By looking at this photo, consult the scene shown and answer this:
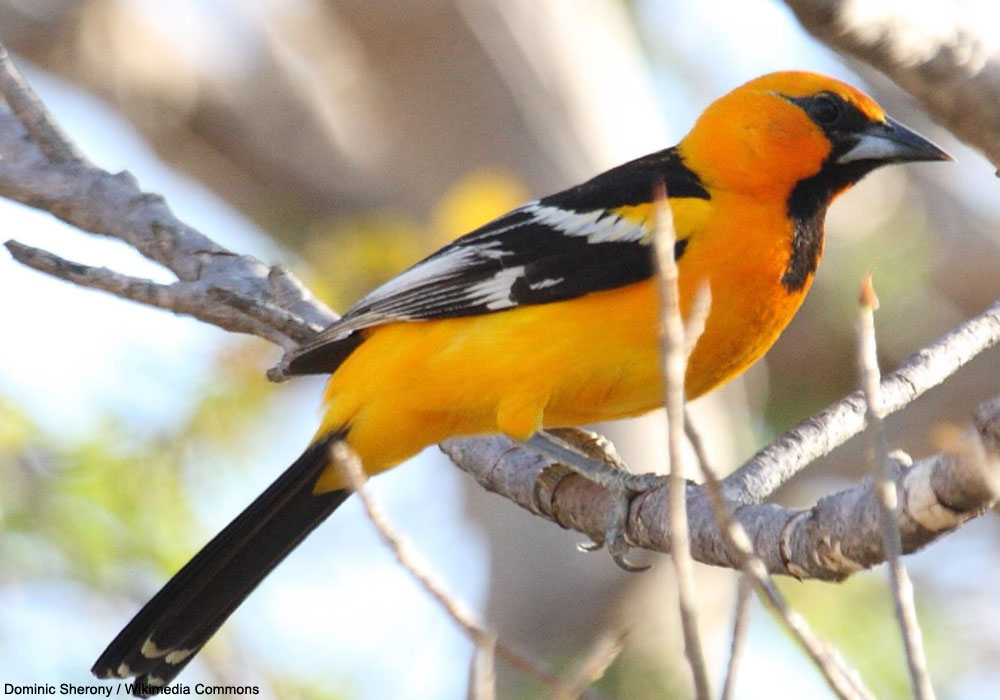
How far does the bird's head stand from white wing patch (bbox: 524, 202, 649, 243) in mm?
329

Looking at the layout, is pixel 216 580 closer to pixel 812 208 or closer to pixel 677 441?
Answer: pixel 812 208

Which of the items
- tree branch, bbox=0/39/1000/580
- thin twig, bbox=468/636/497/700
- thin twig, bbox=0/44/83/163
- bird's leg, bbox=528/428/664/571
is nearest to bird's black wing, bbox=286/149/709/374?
tree branch, bbox=0/39/1000/580

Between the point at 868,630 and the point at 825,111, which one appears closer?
the point at 825,111

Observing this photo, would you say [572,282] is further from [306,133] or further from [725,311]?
[306,133]

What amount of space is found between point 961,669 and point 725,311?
4.77 metres

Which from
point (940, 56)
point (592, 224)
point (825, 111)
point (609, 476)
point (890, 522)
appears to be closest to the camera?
point (890, 522)

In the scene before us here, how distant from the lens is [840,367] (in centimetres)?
1017

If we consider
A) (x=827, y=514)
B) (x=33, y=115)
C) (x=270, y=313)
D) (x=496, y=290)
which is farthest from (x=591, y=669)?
(x=33, y=115)

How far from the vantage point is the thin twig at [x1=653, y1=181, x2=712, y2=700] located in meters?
1.81

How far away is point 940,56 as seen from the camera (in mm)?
2064

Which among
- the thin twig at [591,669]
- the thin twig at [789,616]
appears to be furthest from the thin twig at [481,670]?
the thin twig at [789,616]

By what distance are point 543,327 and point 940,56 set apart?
2091 mm

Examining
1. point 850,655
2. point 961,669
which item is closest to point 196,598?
point 850,655

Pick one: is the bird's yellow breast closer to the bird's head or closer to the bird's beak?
the bird's head
